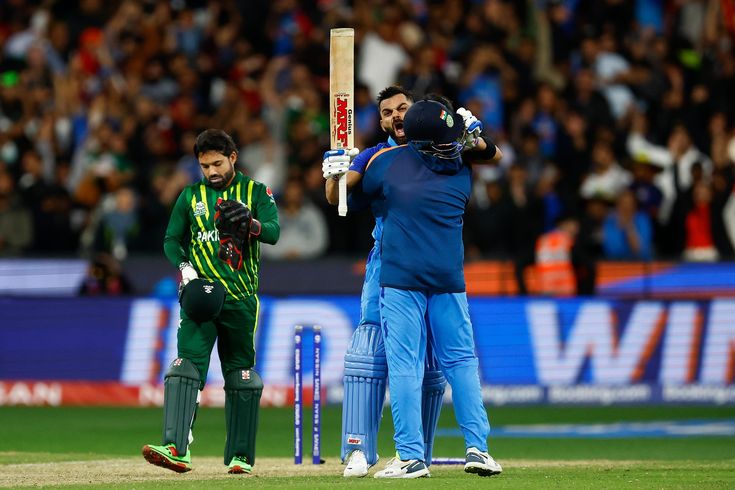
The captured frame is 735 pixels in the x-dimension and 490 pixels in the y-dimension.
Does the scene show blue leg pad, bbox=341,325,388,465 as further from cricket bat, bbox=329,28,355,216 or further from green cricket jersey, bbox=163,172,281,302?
cricket bat, bbox=329,28,355,216

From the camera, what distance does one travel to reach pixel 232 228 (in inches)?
393

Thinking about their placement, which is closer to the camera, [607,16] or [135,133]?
[135,133]

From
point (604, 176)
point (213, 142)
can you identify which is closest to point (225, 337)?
point (213, 142)

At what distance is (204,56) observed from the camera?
2294 cm

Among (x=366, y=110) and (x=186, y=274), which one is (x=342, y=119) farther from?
(x=366, y=110)

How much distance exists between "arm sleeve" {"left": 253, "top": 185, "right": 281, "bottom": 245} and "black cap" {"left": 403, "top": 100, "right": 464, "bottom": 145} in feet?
4.36

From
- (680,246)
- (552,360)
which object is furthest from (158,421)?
(680,246)

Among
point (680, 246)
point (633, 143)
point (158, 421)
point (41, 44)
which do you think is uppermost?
point (41, 44)

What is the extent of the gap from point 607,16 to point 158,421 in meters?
10.7

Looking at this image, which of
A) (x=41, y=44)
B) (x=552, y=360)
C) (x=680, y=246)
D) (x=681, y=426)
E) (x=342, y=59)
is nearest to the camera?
(x=342, y=59)

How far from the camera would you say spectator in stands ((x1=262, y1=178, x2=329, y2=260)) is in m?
19.5

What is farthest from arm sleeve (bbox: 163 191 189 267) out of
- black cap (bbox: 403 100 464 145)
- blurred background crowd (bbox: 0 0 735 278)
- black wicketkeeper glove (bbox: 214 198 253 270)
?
blurred background crowd (bbox: 0 0 735 278)

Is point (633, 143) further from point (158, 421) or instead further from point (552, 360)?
point (158, 421)

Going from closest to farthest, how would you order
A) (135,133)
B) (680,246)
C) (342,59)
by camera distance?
1. (342,59)
2. (680,246)
3. (135,133)
